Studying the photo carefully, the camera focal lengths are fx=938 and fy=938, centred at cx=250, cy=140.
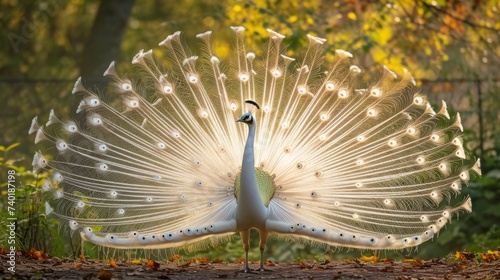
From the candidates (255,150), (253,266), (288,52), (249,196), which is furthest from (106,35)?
(249,196)

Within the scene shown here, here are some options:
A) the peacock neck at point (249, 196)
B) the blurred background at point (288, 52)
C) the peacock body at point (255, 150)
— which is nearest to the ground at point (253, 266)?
the peacock body at point (255, 150)

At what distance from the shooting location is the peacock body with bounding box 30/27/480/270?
28.9 feet

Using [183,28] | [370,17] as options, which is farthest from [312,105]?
[183,28]

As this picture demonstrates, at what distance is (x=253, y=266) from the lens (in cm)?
898

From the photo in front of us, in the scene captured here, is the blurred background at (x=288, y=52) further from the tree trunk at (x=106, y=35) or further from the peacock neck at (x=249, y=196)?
the peacock neck at (x=249, y=196)

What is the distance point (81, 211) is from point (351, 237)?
99.2 inches

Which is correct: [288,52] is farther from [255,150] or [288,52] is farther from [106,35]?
[255,150]

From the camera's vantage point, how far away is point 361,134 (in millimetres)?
9297

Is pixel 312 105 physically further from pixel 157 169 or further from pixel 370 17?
pixel 370 17

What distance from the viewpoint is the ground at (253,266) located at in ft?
24.4

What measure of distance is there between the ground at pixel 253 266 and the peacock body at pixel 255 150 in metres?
0.30

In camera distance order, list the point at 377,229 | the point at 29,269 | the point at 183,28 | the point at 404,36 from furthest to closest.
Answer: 1. the point at 183,28
2. the point at 404,36
3. the point at 377,229
4. the point at 29,269

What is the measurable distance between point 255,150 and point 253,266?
111cm

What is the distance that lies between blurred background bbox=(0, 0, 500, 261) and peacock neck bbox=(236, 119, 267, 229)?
1819 mm
